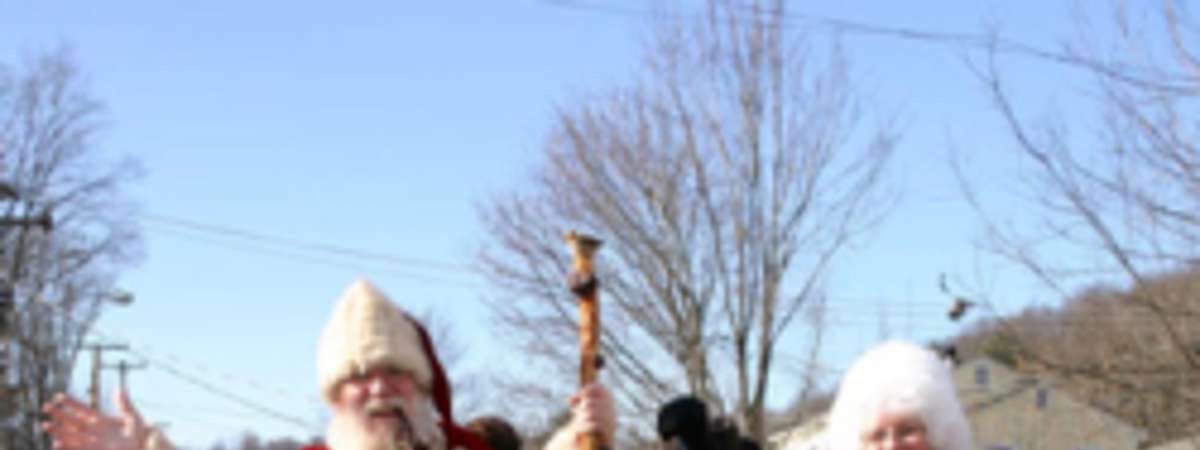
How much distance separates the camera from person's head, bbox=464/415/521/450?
6001 mm

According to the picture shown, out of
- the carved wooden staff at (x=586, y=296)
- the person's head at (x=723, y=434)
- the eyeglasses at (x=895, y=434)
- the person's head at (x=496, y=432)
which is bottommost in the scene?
the eyeglasses at (x=895, y=434)

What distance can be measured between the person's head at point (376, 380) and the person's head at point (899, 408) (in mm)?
1135

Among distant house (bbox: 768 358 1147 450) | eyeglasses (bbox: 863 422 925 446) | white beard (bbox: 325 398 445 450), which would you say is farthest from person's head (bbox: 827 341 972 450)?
distant house (bbox: 768 358 1147 450)

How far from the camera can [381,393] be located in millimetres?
4383

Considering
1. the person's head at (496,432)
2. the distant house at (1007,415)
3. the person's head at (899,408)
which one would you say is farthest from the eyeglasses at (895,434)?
the distant house at (1007,415)

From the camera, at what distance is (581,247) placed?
4.75 m

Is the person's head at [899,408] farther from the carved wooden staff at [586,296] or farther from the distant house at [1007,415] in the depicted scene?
the distant house at [1007,415]

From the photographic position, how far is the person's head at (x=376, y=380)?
170 inches

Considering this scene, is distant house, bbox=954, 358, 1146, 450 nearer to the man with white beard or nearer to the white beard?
the man with white beard

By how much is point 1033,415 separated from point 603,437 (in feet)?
107

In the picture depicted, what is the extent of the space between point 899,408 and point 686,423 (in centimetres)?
117

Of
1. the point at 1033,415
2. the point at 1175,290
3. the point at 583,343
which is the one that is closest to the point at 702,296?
the point at 1175,290

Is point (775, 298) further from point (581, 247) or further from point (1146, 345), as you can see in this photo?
point (581, 247)

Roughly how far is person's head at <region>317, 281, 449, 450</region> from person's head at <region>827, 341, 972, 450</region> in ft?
3.72
